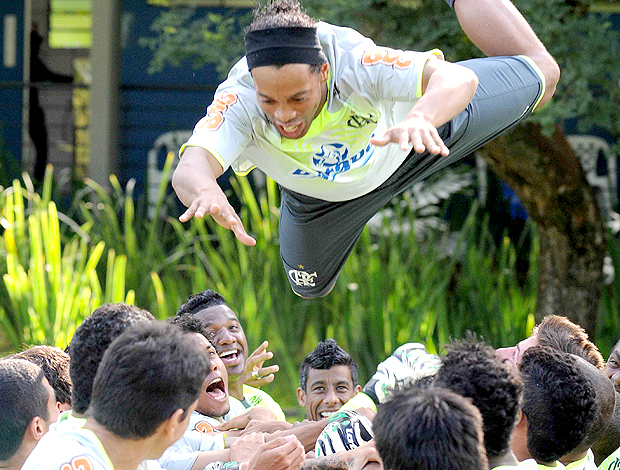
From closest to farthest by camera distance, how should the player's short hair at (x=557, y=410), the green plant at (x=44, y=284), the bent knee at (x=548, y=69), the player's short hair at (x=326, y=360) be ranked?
1. the player's short hair at (x=557, y=410)
2. the bent knee at (x=548, y=69)
3. the player's short hair at (x=326, y=360)
4. the green plant at (x=44, y=284)

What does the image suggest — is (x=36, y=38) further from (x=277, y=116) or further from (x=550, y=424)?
(x=550, y=424)

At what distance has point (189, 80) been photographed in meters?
8.66

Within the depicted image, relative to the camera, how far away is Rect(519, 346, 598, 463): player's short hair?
7.98ft

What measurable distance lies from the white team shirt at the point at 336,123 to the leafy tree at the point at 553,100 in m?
2.04

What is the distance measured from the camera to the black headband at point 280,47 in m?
2.67

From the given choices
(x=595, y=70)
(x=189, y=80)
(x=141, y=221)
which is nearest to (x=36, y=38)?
(x=189, y=80)

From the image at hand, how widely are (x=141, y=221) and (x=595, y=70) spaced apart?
12.0 ft

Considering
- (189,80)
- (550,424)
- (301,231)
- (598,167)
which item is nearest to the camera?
(550,424)

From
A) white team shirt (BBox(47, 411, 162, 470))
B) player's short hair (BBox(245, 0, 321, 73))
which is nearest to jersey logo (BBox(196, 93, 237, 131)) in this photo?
player's short hair (BBox(245, 0, 321, 73))

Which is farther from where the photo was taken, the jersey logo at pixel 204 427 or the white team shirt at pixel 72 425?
the jersey logo at pixel 204 427

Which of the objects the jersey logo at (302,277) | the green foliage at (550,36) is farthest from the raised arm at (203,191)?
the green foliage at (550,36)

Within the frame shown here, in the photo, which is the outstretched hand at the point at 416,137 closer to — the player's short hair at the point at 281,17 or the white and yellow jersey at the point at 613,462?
the player's short hair at the point at 281,17

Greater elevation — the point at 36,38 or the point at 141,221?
the point at 36,38

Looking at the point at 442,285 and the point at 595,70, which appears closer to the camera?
the point at 595,70
